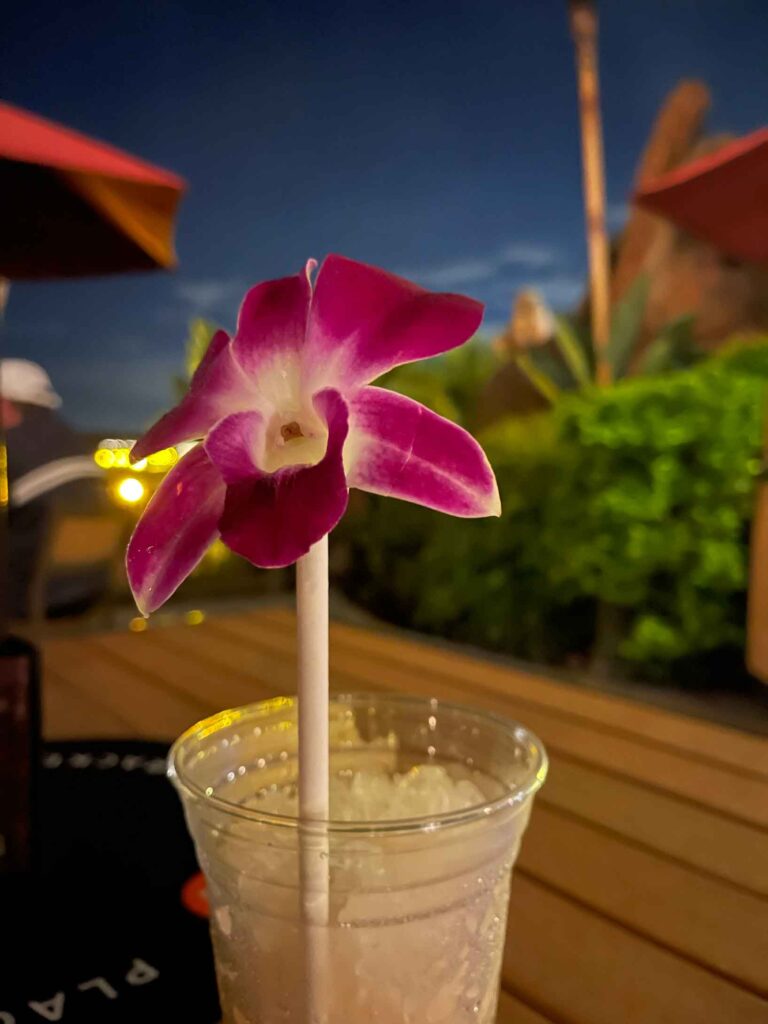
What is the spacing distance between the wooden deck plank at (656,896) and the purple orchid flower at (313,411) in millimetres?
458

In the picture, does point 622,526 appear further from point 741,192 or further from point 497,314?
Answer: point 497,314

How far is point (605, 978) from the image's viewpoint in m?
0.61

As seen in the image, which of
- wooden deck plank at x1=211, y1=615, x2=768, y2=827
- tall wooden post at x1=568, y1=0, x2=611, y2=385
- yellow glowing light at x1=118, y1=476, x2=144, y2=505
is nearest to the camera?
wooden deck plank at x1=211, y1=615, x2=768, y2=827

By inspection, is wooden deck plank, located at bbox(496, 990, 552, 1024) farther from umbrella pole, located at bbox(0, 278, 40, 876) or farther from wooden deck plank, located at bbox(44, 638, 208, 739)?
wooden deck plank, located at bbox(44, 638, 208, 739)

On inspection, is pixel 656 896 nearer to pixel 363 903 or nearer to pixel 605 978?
pixel 605 978

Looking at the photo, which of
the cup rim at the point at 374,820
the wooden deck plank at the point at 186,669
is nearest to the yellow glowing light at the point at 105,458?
the wooden deck plank at the point at 186,669

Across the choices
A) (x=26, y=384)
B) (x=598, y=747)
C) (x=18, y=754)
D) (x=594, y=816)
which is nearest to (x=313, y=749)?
(x=18, y=754)

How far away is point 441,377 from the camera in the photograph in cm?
454

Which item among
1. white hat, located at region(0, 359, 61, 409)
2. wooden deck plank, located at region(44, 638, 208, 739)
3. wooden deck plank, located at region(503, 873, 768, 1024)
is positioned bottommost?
wooden deck plank, located at region(44, 638, 208, 739)

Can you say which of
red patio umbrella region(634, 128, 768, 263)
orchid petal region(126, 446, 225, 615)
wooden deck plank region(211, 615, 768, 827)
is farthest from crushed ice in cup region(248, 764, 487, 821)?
red patio umbrella region(634, 128, 768, 263)

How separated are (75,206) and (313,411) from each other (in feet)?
3.40

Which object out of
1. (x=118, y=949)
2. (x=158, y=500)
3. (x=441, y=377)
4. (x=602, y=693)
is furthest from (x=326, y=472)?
(x=441, y=377)

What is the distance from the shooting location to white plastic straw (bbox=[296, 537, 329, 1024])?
0.37 m

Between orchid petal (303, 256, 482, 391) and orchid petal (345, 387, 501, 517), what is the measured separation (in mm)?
14
